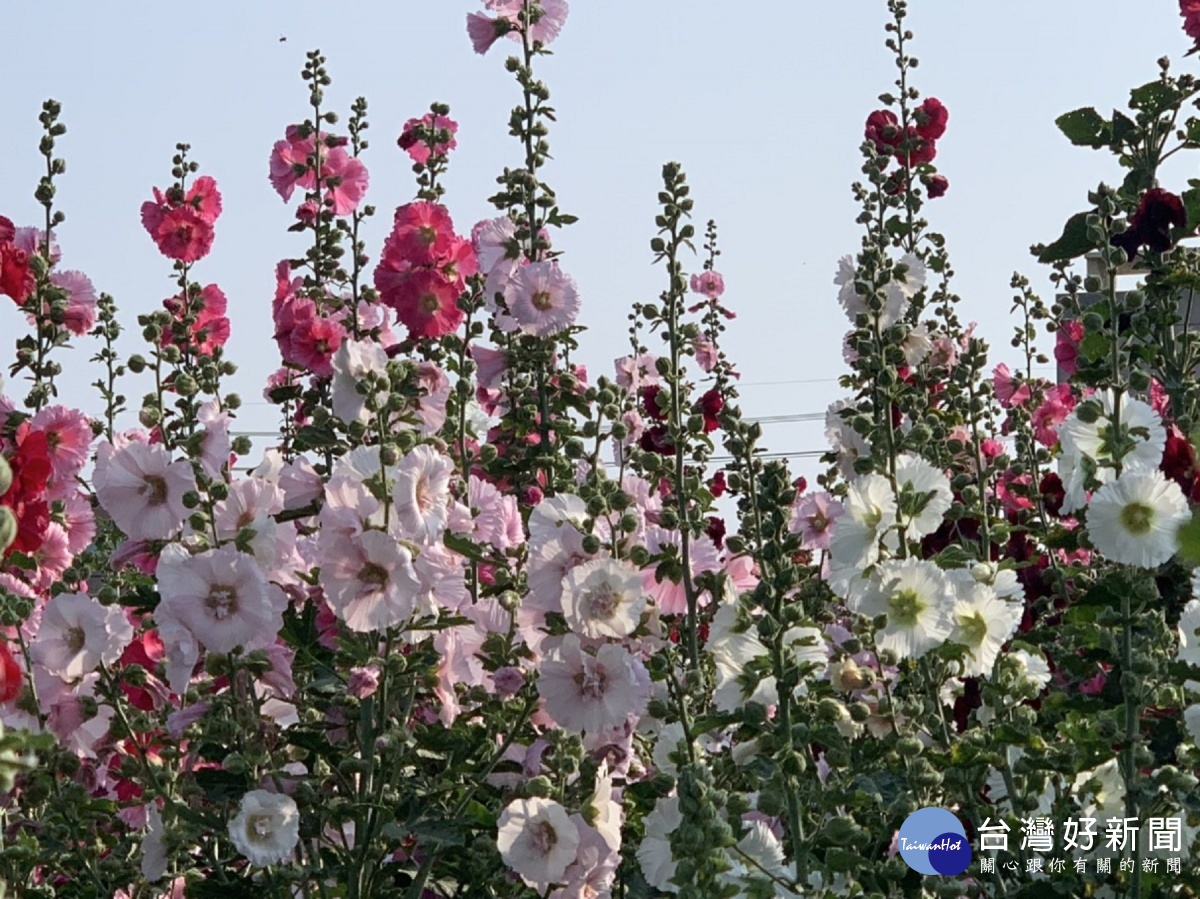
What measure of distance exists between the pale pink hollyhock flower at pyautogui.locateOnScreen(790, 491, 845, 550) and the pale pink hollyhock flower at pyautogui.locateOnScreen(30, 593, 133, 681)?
1617mm

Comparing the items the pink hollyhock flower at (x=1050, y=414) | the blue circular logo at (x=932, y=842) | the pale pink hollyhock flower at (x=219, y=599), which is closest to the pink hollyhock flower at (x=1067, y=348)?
the pink hollyhock flower at (x=1050, y=414)

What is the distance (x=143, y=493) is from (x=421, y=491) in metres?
0.52

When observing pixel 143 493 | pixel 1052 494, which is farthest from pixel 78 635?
pixel 1052 494

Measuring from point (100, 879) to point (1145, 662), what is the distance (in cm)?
182

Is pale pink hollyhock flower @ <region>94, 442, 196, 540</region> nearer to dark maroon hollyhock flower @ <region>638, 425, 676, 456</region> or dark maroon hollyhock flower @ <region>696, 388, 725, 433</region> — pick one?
dark maroon hollyhock flower @ <region>638, 425, 676, 456</region>

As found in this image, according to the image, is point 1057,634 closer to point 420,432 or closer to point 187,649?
point 420,432

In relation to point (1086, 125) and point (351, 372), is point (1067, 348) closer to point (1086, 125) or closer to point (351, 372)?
point (1086, 125)

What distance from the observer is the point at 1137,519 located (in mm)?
2383

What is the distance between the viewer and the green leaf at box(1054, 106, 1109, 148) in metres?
3.45

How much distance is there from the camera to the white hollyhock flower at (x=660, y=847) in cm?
234

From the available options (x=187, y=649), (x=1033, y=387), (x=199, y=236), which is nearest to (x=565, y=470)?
(x=187, y=649)

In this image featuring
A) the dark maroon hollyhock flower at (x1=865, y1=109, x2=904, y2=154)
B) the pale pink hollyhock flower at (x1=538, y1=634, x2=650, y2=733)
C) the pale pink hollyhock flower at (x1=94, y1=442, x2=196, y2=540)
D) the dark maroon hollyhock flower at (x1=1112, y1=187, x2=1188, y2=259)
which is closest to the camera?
the pale pink hollyhock flower at (x1=538, y1=634, x2=650, y2=733)

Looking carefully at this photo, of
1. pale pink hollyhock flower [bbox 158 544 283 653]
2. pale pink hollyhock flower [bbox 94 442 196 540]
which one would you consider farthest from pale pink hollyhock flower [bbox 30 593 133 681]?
pale pink hollyhock flower [bbox 158 544 283 653]

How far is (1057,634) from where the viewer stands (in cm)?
299
